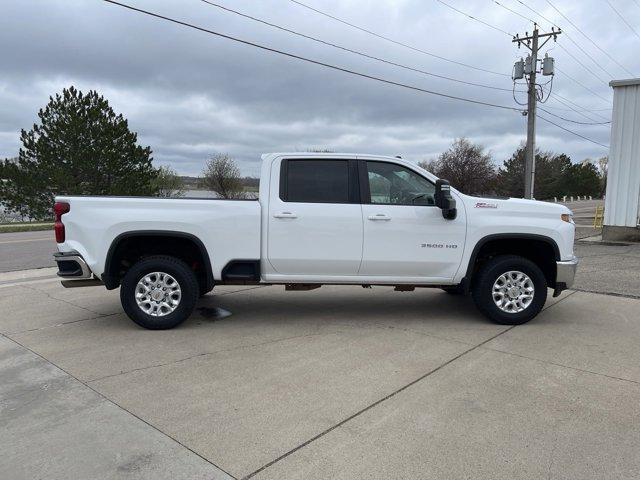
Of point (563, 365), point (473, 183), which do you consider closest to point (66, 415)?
point (563, 365)

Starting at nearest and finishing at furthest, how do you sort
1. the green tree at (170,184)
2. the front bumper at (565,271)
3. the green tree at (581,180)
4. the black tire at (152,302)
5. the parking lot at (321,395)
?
the parking lot at (321,395) < the black tire at (152,302) < the front bumper at (565,271) < the green tree at (170,184) < the green tree at (581,180)

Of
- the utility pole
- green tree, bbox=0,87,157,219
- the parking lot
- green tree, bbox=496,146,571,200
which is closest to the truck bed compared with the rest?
the parking lot

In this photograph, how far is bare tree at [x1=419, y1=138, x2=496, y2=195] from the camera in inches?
2662

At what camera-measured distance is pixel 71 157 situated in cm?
3516

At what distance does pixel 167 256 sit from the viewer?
5.59 m

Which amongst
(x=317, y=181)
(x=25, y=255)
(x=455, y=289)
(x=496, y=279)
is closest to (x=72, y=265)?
(x=317, y=181)

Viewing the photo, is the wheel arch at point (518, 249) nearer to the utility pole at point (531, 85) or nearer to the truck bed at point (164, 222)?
the truck bed at point (164, 222)

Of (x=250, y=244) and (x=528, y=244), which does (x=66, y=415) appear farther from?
(x=528, y=244)

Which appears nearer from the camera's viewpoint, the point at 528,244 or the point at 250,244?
the point at 250,244

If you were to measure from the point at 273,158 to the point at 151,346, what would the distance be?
2451mm

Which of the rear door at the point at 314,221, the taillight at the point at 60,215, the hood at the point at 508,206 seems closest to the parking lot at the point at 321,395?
the rear door at the point at 314,221

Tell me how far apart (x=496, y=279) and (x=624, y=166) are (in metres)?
11.7

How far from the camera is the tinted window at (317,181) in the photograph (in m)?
5.63

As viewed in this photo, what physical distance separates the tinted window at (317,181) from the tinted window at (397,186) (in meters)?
0.32
